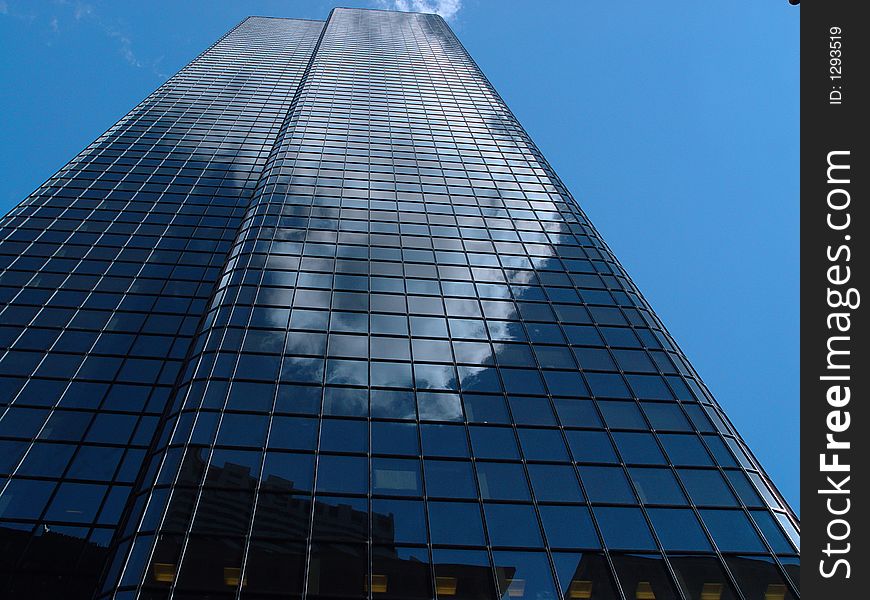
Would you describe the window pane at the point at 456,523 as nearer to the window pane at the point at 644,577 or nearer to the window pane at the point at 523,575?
the window pane at the point at 523,575

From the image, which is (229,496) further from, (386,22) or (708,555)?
(386,22)

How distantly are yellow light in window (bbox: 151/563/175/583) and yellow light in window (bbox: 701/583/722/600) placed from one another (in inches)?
564

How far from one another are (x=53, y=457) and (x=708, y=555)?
24.2 meters

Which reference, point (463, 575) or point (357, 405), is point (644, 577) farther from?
point (357, 405)

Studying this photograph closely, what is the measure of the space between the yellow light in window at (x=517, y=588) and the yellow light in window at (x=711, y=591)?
500 centimetres

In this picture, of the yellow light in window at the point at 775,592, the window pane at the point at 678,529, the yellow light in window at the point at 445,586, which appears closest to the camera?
the yellow light in window at the point at 445,586

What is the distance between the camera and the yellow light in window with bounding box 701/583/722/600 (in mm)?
19066

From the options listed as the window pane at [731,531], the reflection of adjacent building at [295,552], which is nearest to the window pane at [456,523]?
the reflection of adjacent building at [295,552]

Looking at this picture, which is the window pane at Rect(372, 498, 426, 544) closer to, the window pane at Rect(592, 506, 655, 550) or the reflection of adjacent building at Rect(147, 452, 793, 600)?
the reflection of adjacent building at Rect(147, 452, 793, 600)

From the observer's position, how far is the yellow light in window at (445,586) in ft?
60.7

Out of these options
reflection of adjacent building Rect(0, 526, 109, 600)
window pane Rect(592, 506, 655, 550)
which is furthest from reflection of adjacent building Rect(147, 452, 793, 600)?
reflection of adjacent building Rect(0, 526, 109, 600)

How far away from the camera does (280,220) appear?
38.4 m
